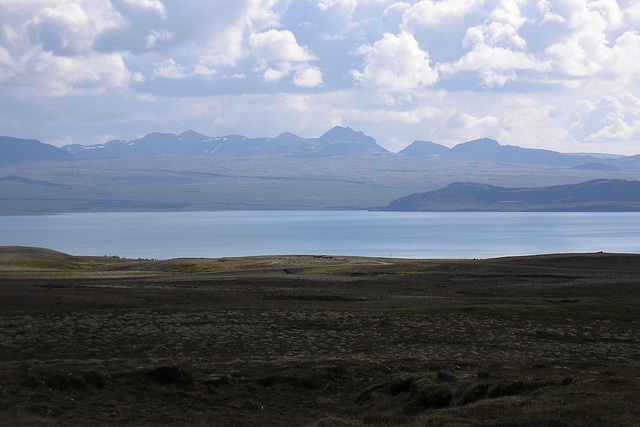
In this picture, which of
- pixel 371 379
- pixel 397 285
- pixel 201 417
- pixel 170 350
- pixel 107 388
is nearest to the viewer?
pixel 201 417

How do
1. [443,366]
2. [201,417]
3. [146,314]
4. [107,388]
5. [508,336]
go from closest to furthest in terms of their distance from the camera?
1. [201,417]
2. [107,388]
3. [443,366]
4. [508,336]
5. [146,314]

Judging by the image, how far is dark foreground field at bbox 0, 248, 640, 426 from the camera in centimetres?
1156

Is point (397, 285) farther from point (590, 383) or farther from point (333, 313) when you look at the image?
point (590, 383)

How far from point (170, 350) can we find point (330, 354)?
4355mm

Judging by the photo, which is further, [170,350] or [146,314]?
[146,314]

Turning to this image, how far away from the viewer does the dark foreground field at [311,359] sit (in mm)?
11562

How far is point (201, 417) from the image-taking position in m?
12.0

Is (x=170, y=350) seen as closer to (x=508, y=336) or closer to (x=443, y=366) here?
(x=443, y=366)

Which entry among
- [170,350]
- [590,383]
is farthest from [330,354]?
[590,383]

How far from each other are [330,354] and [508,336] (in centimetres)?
601

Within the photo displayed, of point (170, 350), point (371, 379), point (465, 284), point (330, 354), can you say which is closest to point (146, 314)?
point (170, 350)

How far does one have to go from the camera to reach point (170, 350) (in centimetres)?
1759

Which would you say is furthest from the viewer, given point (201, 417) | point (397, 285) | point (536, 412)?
point (397, 285)

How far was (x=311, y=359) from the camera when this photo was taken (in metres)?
16.3
